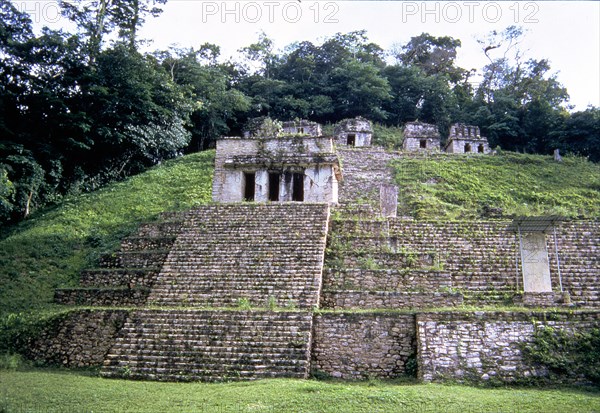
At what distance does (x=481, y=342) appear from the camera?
27.1ft

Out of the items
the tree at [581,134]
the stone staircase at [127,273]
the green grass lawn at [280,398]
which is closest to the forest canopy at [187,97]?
the tree at [581,134]

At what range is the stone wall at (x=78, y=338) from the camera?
31.3 ft

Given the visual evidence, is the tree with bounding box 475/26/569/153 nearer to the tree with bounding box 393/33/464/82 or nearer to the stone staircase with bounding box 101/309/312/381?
the tree with bounding box 393/33/464/82

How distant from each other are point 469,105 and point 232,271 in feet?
105

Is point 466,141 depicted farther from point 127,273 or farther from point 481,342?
point 481,342

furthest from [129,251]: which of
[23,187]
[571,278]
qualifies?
[571,278]

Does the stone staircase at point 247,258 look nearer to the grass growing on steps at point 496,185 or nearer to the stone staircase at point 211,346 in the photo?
→ the stone staircase at point 211,346

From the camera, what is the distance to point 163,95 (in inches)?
971

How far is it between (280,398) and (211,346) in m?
2.36

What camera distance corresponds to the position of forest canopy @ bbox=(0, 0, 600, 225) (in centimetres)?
2002

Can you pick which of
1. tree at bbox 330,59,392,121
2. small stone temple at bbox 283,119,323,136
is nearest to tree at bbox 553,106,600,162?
tree at bbox 330,59,392,121

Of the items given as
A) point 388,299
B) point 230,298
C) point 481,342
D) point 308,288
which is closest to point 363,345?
point 388,299

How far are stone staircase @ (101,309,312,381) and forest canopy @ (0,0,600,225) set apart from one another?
890 cm

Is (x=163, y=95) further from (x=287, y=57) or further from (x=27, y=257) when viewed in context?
(x=287, y=57)
